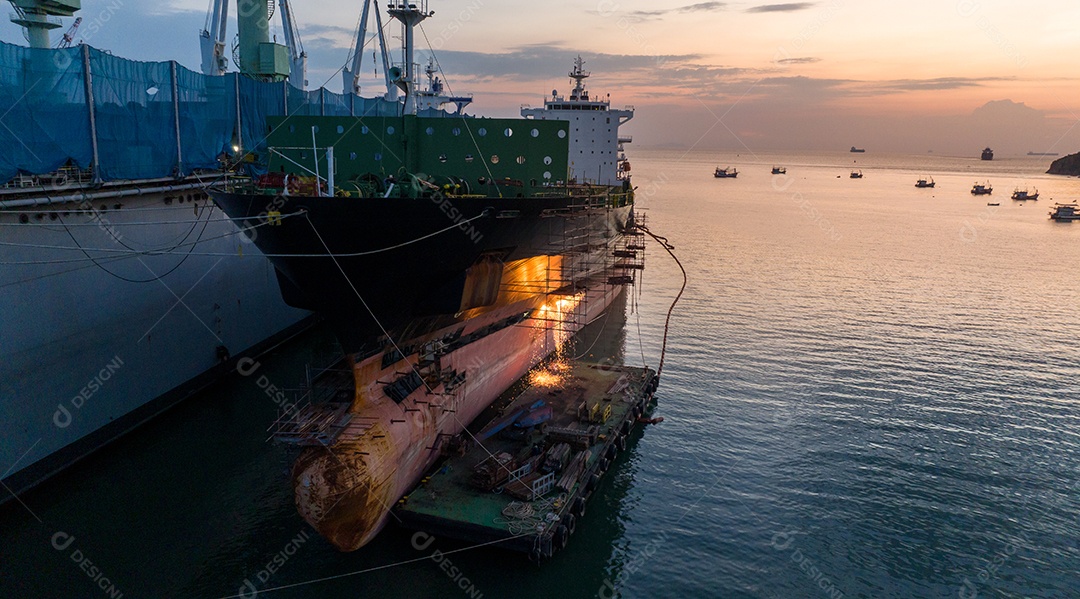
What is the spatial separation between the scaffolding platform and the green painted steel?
5.86m

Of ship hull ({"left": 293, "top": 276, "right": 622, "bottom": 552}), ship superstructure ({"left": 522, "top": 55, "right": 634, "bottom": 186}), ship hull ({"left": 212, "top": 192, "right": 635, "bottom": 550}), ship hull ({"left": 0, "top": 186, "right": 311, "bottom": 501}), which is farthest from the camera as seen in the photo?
ship superstructure ({"left": 522, "top": 55, "right": 634, "bottom": 186})

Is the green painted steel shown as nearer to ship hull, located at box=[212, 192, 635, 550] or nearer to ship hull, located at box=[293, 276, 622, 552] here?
ship hull, located at box=[212, 192, 635, 550]

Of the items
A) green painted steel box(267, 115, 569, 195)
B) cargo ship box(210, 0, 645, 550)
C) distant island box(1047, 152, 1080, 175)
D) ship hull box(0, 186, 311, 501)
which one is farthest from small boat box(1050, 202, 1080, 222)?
distant island box(1047, 152, 1080, 175)

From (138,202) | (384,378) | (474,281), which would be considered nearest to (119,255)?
(138,202)

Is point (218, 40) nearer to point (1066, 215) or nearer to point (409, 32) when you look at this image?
point (409, 32)

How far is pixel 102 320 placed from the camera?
551 inches

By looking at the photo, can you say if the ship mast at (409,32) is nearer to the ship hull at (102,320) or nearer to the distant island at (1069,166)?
the ship hull at (102,320)

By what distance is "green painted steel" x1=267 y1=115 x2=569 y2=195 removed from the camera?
49.7ft

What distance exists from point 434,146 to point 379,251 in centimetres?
524

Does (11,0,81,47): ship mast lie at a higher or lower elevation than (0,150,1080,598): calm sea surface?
higher

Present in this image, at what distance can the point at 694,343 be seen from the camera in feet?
77.9

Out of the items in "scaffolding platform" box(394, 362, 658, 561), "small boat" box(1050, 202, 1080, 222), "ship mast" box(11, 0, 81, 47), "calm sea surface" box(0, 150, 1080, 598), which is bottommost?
"calm sea surface" box(0, 150, 1080, 598)

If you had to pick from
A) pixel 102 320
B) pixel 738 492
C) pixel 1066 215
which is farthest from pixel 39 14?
pixel 1066 215

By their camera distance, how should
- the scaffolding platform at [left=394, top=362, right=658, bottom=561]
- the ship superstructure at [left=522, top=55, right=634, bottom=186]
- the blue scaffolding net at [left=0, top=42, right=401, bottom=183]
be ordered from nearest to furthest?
the scaffolding platform at [left=394, top=362, right=658, bottom=561] < the blue scaffolding net at [left=0, top=42, right=401, bottom=183] < the ship superstructure at [left=522, top=55, right=634, bottom=186]
